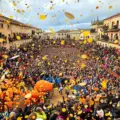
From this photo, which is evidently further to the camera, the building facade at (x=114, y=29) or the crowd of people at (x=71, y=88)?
the building facade at (x=114, y=29)

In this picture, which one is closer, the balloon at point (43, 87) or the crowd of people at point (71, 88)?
the crowd of people at point (71, 88)

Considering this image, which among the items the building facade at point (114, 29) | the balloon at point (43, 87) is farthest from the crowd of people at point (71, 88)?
the building facade at point (114, 29)

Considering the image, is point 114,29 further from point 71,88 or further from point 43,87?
point 43,87

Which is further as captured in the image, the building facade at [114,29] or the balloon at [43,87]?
the building facade at [114,29]

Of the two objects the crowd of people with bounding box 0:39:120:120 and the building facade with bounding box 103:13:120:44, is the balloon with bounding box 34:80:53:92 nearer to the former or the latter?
the crowd of people with bounding box 0:39:120:120

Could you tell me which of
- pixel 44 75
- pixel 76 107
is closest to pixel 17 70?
pixel 44 75

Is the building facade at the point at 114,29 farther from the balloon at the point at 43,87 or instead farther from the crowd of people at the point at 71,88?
the balloon at the point at 43,87

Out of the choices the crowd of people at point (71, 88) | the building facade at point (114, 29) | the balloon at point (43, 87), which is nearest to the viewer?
the crowd of people at point (71, 88)

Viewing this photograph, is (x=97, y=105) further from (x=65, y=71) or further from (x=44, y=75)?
(x=65, y=71)

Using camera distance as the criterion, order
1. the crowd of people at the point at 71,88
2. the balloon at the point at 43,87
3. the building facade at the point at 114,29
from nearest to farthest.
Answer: the crowd of people at the point at 71,88
the balloon at the point at 43,87
the building facade at the point at 114,29

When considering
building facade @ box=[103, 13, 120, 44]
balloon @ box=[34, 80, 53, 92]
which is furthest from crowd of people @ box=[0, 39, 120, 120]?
building facade @ box=[103, 13, 120, 44]

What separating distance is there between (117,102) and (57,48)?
103ft

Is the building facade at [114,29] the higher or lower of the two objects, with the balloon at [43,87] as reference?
higher

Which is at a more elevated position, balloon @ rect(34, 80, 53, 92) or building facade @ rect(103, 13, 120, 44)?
building facade @ rect(103, 13, 120, 44)
